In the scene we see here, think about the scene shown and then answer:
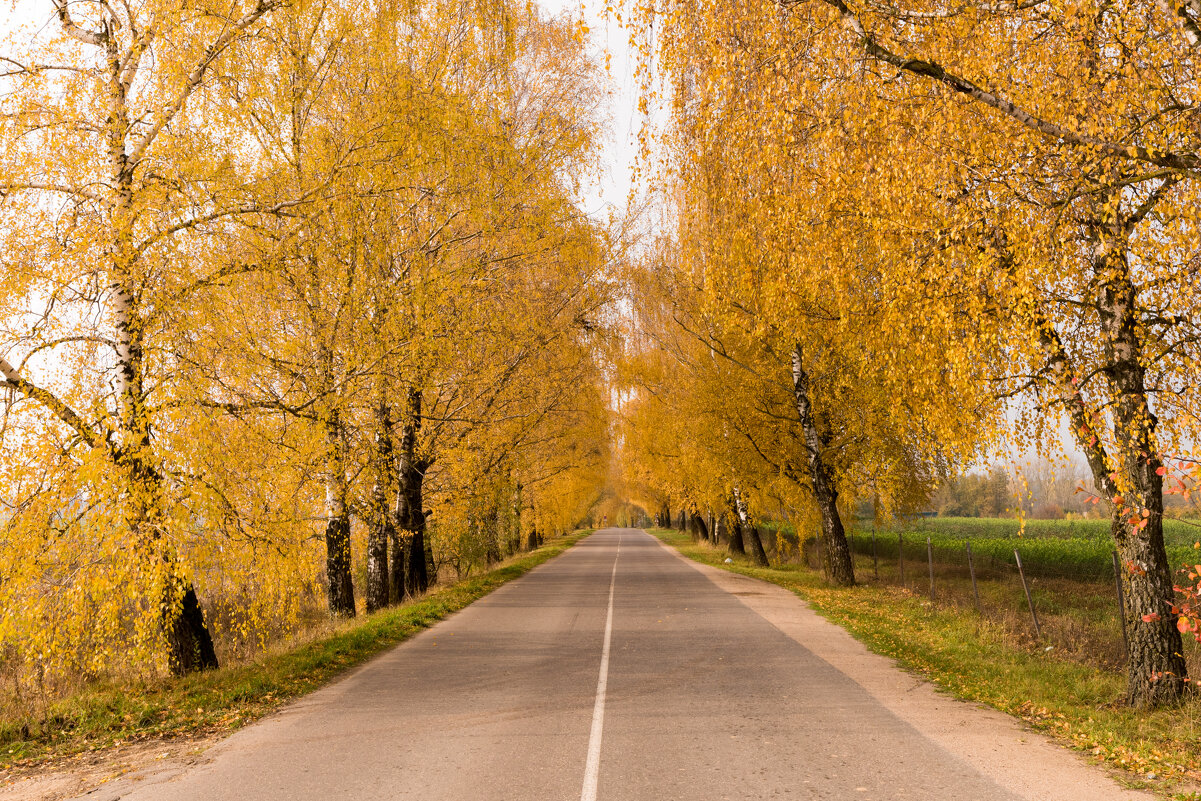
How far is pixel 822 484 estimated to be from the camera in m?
19.8

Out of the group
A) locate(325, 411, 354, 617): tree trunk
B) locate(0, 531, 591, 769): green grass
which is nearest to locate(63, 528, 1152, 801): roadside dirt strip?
locate(0, 531, 591, 769): green grass

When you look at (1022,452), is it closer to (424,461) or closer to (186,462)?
(186,462)

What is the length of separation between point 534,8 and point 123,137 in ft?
39.8

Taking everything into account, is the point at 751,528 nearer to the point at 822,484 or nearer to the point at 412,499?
the point at 822,484

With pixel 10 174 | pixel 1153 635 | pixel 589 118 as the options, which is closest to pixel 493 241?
pixel 589 118

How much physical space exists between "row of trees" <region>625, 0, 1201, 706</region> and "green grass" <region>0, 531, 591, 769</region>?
7545 mm

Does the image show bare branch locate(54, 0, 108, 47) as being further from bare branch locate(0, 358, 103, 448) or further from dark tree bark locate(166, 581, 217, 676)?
dark tree bark locate(166, 581, 217, 676)

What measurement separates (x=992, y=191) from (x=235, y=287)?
8728 millimetres

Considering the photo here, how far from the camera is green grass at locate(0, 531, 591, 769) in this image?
723 cm

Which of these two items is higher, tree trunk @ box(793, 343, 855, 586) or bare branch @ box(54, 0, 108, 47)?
bare branch @ box(54, 0, 108, 47)

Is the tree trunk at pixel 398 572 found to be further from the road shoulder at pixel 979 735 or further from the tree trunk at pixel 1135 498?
the tree trunk at pixel 1135 498

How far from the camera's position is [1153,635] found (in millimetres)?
7672

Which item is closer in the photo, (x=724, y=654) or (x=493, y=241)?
(x=724, y=654)

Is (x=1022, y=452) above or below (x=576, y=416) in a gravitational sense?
below
